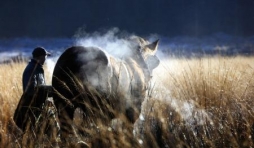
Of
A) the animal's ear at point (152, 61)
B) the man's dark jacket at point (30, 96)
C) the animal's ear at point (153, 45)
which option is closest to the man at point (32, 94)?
the man's dark jacket at point (30, 96)

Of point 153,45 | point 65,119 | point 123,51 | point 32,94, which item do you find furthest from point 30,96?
point 153,45

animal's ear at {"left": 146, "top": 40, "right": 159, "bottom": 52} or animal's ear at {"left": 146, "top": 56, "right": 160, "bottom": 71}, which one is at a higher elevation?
animal's ear at {"left": 146, "top": 40, "right": 159, "bottom": 52}

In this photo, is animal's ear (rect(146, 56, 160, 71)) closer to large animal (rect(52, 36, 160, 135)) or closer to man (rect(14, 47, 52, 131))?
large animal (rect(52, 36, 160, 135))

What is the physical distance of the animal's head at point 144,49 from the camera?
4.34 meters

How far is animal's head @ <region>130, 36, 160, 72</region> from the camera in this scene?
4344 millimetres

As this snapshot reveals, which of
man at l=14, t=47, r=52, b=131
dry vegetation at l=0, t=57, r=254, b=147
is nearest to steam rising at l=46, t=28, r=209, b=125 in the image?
dry vegetation at l=0, t=57, r=254, b=147

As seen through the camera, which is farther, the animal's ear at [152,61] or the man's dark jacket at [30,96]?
the animal's ear at [152,61]

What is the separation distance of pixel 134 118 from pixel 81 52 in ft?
3.08

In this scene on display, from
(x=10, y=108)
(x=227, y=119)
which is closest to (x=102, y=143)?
(x=227, y=119)

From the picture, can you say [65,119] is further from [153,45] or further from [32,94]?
[153,45]

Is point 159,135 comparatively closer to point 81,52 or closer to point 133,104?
point 133,104

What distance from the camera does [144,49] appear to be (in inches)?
179

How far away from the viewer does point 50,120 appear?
3.30m

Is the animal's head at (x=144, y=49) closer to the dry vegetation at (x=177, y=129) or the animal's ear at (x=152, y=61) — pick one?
the animal's ear at (x=152, y=61)
